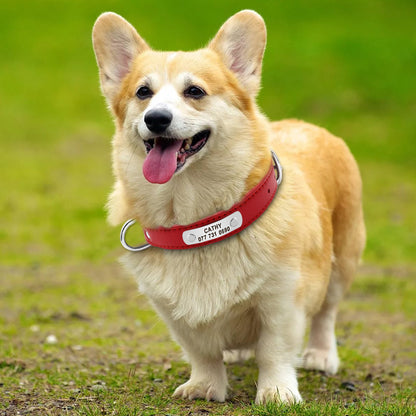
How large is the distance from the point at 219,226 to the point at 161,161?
0.51m

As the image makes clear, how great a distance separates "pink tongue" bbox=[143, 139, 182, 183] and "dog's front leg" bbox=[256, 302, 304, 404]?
41.5 inches

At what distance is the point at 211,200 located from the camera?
15.5ft

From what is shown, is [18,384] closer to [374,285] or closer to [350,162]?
[350,162]

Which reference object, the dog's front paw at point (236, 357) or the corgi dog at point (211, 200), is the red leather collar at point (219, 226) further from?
the dog's front paw at point (236, 357)

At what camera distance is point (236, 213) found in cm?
466

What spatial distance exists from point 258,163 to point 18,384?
2168mm

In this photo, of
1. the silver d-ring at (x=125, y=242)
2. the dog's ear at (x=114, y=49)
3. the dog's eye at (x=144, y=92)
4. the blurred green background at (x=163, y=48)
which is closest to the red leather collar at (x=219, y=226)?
the silver d-ring at (x=125, y=242)

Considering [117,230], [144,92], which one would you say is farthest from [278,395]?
[117,230]

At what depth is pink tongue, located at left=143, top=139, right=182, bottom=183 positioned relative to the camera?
14.6 feet

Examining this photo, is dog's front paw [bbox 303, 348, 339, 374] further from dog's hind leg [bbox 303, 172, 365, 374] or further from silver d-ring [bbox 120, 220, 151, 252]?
silver d-ring [bbox 120, 220, 151, 252]

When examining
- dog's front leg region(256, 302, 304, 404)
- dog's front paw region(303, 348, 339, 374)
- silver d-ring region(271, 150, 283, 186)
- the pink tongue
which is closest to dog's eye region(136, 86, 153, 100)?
the pink tongue

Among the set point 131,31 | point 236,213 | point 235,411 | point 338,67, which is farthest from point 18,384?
point 338,67

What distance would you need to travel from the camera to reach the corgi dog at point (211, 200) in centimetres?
463

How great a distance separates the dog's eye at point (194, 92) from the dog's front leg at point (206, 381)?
5.41 ft
